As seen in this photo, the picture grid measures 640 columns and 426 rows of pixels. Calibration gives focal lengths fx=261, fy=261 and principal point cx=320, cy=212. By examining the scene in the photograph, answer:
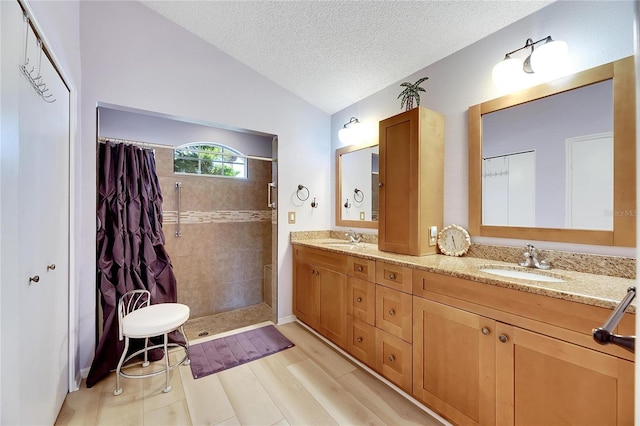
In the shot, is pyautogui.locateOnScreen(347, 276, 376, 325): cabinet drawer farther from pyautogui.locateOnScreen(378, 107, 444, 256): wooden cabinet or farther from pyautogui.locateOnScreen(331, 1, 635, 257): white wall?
pyautogui.locateOnScreen(331, 1, 635, 257): white wall

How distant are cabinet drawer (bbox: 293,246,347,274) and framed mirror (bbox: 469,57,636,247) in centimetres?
101

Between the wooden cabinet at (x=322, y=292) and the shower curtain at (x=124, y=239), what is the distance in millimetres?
1157

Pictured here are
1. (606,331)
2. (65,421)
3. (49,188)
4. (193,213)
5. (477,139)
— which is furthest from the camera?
(193,213)

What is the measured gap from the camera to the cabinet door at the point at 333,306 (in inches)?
85.0

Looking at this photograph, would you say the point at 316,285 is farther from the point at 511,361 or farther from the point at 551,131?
the point at 551,131

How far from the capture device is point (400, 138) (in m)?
1.99

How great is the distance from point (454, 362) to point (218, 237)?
2.89 metres

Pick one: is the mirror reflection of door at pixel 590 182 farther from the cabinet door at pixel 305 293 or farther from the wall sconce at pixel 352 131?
the cabinet door at pixel 305 293

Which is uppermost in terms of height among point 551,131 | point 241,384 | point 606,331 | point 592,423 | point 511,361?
point 551,131

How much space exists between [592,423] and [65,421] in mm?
2572

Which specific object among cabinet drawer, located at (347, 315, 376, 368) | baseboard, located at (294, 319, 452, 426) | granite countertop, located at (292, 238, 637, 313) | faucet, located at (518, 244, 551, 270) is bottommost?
baseboard, located at (294, 319, 452, 426)

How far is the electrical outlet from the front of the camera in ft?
6.33

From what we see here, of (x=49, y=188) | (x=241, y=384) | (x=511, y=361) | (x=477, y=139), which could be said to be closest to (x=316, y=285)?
(x=241, y=384)

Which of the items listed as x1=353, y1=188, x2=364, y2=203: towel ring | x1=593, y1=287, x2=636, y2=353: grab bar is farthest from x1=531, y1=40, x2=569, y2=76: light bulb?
x1=353, y1=188, x2=364, y2=203: towel ring
